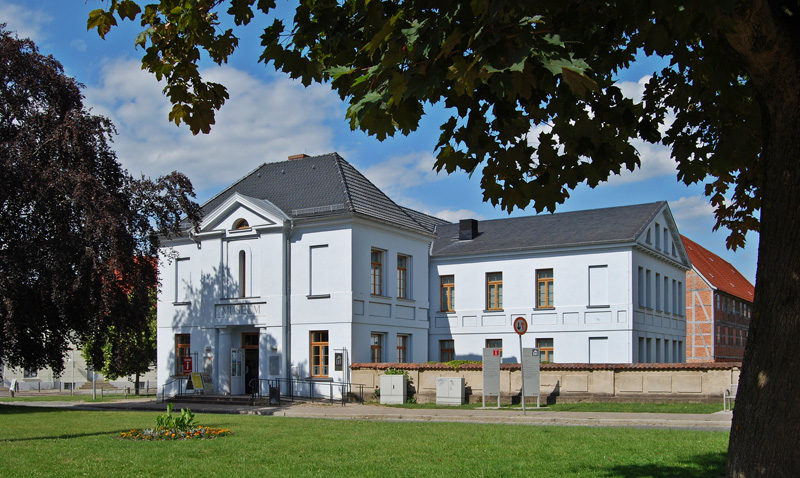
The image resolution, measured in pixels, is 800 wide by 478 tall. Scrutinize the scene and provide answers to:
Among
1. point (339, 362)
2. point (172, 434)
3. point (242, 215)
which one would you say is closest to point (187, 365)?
point (242, 215)

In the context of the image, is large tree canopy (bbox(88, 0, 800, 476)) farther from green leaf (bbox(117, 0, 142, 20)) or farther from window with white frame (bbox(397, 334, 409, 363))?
window with white frame (bbox(397, 334, 409, 363))

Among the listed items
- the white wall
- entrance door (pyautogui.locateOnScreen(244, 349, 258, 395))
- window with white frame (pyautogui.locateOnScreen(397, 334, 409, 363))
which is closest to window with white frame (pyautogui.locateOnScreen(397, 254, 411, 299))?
window with white frame (pyautogui.locateOnScreen(397, 334, 409, 363))

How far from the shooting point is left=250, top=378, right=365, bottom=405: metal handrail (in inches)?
1257

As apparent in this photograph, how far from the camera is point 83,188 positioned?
26562 mm

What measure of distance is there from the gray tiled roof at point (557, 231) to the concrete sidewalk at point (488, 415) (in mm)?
12943

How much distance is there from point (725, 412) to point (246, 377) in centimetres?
2024

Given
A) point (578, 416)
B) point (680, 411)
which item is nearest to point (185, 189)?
point (578, 416)

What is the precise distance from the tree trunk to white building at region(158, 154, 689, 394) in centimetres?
2718

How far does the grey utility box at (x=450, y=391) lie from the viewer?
2862 centimetres

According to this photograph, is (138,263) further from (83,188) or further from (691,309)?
(691,309)

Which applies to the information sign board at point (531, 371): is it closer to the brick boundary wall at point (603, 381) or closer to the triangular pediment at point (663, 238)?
the brick boundary wall at point (603, 381)

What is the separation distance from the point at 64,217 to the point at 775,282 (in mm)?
26478

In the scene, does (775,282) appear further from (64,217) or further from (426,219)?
(426,219)

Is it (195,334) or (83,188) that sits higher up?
(83,188)
